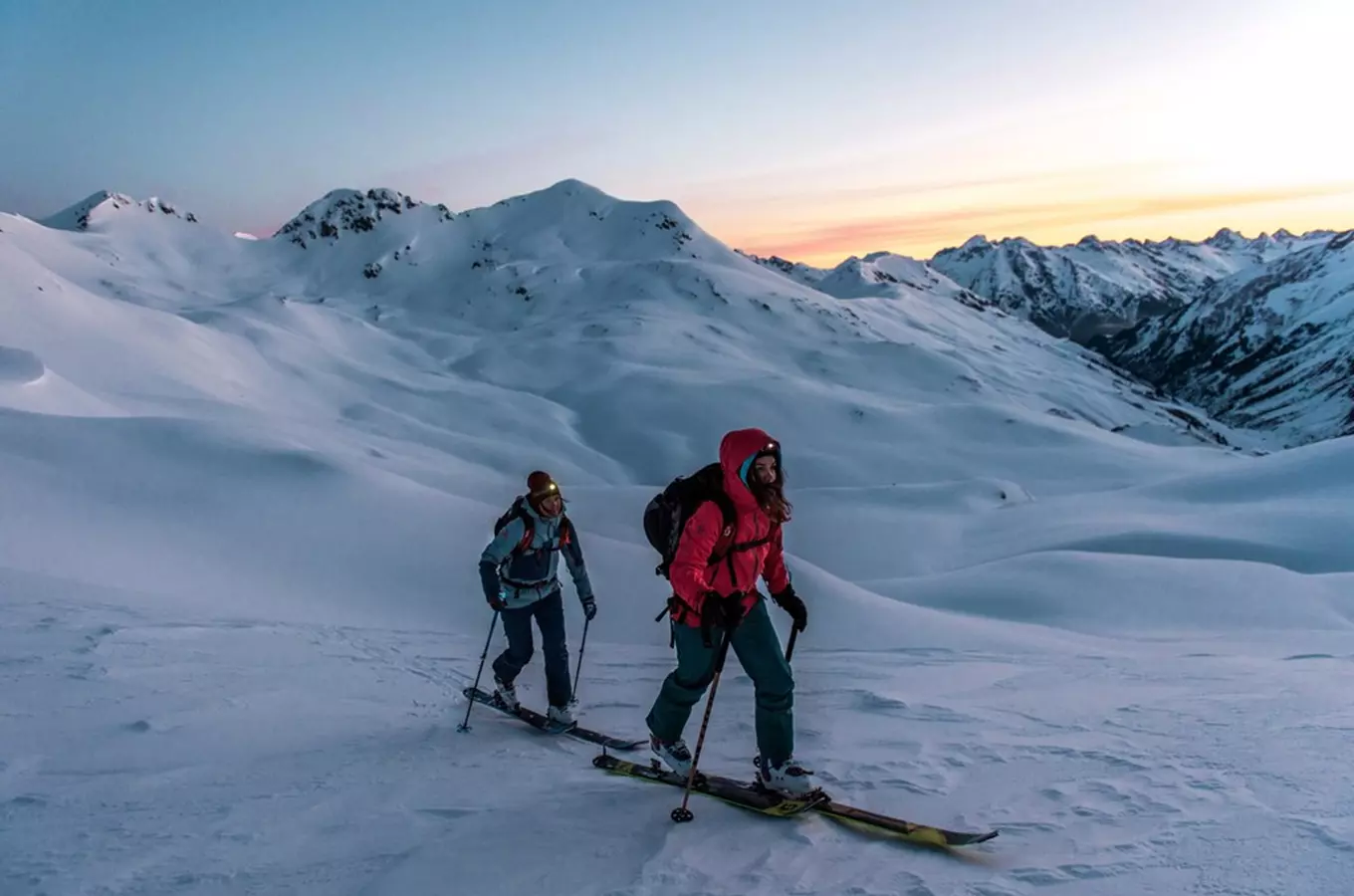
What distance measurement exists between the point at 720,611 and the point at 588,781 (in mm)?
1827

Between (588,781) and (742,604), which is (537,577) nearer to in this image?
(588,781)

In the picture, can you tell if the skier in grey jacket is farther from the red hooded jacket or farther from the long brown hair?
the long brown hair

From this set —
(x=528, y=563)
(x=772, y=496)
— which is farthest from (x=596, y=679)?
(x=772, y=496)

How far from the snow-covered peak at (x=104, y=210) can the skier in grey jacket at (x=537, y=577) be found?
444 feet

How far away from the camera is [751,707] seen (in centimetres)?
780

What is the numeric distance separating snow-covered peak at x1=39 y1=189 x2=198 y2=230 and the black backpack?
451ft

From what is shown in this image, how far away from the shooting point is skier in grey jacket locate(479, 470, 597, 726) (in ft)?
21.7

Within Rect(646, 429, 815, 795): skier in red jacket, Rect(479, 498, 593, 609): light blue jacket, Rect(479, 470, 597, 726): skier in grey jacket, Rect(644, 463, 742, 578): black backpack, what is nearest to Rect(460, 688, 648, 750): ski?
Rect(479, 470, 597, 726): skier in grey jacket

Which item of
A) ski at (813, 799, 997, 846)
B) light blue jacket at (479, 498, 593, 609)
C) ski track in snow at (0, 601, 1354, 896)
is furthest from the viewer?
light blue jacket at (479, 498, 593, 609)

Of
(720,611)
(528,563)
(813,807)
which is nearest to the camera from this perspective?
(720,611)

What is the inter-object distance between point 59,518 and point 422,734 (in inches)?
342

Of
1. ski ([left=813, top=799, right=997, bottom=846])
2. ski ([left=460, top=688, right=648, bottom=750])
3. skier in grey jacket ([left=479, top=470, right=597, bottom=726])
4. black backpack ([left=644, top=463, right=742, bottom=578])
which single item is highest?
black backpack ([left=644, top=463, right=742, bottom=578])

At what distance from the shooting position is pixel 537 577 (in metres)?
6.79

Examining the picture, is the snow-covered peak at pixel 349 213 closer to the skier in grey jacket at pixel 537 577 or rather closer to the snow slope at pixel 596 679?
the snow slope at pixel 596 679
